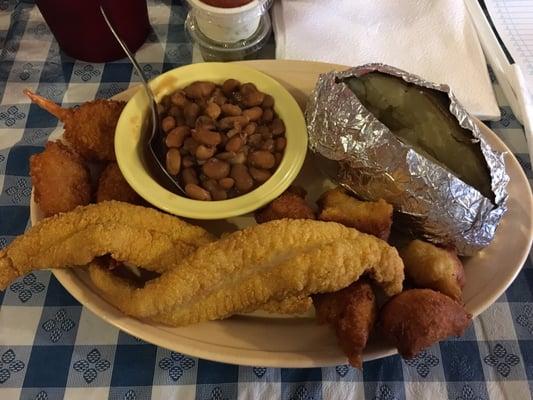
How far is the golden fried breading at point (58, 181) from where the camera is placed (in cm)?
89

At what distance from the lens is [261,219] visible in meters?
0.90

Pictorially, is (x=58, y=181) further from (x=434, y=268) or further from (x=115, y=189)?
(x=434, y=268)

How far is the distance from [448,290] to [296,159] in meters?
→ 0.32

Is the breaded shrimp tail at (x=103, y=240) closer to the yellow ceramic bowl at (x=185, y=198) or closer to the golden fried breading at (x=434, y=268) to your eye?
the yellow ceramic bowl at (x=185, y=198)

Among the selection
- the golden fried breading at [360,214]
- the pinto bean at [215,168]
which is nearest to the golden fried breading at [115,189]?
the pinto bean at [215,168]

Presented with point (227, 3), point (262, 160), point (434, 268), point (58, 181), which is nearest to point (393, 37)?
point (227, 3)

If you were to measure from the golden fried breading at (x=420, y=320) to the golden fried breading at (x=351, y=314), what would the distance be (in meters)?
0.03

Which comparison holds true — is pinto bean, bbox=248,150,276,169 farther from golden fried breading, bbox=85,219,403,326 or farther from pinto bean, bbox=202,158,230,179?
golden fried breading, bbox=85,219,403,326

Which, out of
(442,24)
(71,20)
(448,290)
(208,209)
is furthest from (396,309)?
(71,20)

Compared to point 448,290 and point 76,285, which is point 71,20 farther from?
point 448,290

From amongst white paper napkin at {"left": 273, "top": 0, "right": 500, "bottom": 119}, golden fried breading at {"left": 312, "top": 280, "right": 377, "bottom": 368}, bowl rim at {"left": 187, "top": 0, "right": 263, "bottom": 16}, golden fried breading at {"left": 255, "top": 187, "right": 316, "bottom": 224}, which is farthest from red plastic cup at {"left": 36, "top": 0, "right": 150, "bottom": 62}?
golden fried breading at {"left": 312, "top": 280, "right": 377, "bottom": 368}

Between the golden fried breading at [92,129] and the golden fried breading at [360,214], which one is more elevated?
the golden fried breading at [360,214]

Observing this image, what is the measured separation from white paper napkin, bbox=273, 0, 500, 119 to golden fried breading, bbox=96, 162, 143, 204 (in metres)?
0.47

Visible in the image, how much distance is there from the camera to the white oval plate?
2.53ft
